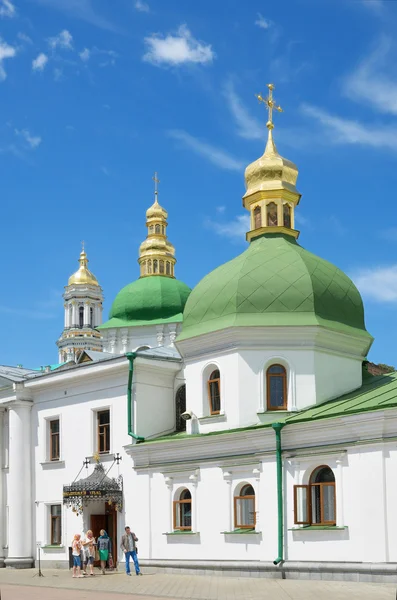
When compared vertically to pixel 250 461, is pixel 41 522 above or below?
below

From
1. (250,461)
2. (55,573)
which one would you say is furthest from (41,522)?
(250,461)

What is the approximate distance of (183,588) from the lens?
63.4 ft

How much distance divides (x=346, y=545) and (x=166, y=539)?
20.3 ft

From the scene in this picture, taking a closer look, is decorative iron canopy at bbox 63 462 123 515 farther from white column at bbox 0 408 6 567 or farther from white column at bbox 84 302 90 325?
white column at bbox 84 302 90 325

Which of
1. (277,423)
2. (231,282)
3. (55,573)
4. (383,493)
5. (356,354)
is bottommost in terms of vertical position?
(55,573)

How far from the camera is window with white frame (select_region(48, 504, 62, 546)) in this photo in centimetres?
2817

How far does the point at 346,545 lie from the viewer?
1994 centimetres

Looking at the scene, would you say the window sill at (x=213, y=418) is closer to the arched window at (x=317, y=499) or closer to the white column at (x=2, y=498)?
the arched window at (x=317, y=499)

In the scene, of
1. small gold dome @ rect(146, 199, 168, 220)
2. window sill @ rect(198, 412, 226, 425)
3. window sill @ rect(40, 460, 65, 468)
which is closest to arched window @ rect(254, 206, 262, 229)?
window sill @ rect(198, 412, 226, 425)

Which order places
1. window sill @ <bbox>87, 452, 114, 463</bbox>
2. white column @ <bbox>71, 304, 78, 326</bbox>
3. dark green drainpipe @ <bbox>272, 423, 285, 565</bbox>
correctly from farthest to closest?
white column @ <bbox>71, 304, 78, 326</bbox>
window sill @ <bbox>87, 452, 114, 463</bbox>
dark green drainpipe @ <bbox>272, 423, 285, 565</bbox>

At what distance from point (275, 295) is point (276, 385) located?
238 cm

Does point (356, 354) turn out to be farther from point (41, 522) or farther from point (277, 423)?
point (41, 522)

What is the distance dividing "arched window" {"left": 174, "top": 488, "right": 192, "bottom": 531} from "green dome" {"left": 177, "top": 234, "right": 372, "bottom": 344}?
431 cm

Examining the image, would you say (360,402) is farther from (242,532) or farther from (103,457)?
(103,457)
